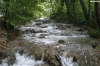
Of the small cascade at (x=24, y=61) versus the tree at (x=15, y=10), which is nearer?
the small cascade at (x=24, y=61)

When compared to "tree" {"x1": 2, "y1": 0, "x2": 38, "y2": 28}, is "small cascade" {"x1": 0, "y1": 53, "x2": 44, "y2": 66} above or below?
below

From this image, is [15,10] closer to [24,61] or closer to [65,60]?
[24,61]

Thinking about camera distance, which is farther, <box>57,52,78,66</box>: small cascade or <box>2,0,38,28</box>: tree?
<box>2,0,38,28</box>: tree

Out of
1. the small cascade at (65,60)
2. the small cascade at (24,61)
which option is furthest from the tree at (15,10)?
the small cascade at (65,60)

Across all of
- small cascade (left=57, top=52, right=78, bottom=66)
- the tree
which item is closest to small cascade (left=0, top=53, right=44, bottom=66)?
small cascade (left=57, top=52, right=78, bottom=66)

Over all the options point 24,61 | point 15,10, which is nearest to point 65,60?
point 24,61

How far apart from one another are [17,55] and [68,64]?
256cm

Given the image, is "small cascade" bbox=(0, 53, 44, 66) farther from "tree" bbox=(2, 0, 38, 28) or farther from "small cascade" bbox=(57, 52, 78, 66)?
"tree" bbox=(2, 0, 38, 28)

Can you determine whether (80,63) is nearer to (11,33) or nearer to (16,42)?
(16,42)

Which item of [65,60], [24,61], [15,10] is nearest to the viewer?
[65,60]

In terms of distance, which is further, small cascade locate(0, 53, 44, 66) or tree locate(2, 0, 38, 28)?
tree locate(2, 0, 38, 28)

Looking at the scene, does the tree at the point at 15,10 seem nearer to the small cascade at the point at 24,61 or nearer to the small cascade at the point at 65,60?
the small cascade at the point at 24,61

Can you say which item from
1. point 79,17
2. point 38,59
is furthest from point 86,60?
point 79,17

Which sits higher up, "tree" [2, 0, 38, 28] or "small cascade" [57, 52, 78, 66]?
"tree" [2, 0, 38, 28]
